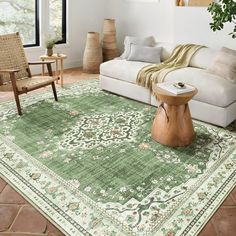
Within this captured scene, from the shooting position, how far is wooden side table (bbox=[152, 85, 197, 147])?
2.93m

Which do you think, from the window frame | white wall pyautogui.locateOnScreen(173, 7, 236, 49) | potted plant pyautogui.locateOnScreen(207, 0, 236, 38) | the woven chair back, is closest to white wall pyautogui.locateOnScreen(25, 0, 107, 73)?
the window frame

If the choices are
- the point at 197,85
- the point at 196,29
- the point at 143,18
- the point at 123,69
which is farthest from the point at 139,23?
the point at 197,85

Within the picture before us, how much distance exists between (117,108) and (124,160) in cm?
131

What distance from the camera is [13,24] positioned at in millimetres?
5070

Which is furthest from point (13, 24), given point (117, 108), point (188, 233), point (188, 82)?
point (188, 233)

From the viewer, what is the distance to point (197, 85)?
3510 millimetres

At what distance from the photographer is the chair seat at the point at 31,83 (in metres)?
3.55

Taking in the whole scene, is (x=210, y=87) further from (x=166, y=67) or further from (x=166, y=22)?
(x=166, y=22)

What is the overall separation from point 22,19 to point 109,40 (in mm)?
1552

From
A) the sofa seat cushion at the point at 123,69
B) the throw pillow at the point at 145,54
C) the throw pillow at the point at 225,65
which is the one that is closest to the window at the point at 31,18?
the sofa seat cushion at the point at 123,69

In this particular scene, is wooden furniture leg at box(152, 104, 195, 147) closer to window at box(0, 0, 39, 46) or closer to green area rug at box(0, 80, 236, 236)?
green area rug at box(0, 80, 236, 236)

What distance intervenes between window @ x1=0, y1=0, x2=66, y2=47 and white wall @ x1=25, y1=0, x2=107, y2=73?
17 centimetres

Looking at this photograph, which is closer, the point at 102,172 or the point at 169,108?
the point at 102,172

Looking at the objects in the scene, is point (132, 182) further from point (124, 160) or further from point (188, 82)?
point (188, 82)
